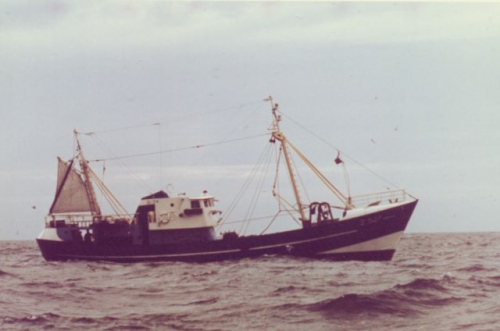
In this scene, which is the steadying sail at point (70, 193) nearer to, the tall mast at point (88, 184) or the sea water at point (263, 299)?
the tall mast at point (88, 184)

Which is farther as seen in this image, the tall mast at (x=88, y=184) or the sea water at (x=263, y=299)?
the tall mast at (x=88, y=184)

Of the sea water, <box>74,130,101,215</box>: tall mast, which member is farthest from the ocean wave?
<box>74,130,101,215</box>: tall mast

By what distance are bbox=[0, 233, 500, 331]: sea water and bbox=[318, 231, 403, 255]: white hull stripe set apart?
3.35 meters

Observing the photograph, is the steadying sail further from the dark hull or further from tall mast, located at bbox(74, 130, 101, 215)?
the dark hull

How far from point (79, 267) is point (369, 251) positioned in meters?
18.3

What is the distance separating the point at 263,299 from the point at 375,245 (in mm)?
16424

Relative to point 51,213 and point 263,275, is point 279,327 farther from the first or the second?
point 51,213

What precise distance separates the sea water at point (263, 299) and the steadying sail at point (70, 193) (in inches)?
549

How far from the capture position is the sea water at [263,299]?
18.5m

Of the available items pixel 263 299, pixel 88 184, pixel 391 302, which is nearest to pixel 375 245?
pixel 263 299

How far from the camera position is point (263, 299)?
73.9 feet

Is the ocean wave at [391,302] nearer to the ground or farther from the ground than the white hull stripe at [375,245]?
nearer to the ground

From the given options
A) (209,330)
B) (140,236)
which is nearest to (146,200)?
(140,236)

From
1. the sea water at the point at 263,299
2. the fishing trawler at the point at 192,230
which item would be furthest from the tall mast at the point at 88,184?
the sea water at the point at 263,299
